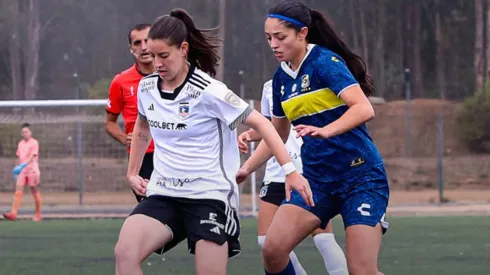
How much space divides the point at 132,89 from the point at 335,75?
226 centimetres

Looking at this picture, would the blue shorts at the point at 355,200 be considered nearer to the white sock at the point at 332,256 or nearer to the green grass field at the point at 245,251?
the white sock at the point at 332,256

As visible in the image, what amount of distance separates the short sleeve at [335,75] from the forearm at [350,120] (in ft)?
0.51

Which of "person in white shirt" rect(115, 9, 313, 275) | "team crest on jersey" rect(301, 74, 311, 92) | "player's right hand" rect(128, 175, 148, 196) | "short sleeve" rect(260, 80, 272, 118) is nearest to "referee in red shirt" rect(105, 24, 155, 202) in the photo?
"short sleeve" rect(260, 80, 272, 118)

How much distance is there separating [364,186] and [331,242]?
68.0 inches

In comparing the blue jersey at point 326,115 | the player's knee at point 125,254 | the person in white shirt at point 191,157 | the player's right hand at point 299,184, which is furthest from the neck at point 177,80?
the player's knee at point 125,254

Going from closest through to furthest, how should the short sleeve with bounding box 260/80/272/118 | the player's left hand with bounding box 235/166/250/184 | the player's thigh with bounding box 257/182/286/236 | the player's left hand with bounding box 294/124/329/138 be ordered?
the player's left hand with bounding box 294/124/329/138
the player's left hand with bounding box 235/166/250/184
the short sleeve with bounding box 260/80/272/118
the player's thigh with bounding box 257/182/286/236

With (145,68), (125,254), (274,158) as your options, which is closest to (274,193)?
(274,158)

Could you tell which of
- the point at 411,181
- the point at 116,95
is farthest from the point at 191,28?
the point at 411,181

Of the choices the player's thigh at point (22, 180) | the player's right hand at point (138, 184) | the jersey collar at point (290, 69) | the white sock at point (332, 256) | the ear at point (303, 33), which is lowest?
the player's thigh at point (22, 180)

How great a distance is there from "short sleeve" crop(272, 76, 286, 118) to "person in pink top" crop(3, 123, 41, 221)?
11.7 metres

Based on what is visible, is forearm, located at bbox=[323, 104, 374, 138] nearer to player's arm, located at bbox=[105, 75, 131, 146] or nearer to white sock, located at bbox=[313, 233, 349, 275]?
white sock, located at bbox=[313, 233, 349, 275]

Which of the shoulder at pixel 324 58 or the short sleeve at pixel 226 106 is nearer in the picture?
the short sleeve at pixel 226 106

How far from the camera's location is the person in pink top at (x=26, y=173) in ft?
55.5

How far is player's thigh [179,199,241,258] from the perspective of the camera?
502 centimetres
